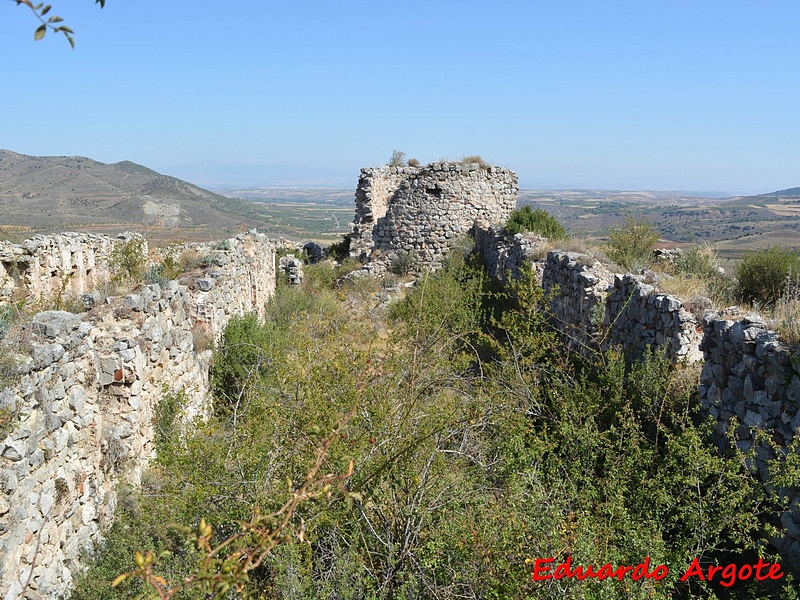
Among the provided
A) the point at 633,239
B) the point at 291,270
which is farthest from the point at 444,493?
the point at 291,270

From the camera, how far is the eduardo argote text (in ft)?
11.3

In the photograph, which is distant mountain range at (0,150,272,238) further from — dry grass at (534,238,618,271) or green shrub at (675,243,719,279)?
green shrub at (675,243,719,279)

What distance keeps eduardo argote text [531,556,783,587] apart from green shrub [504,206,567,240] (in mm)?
9455

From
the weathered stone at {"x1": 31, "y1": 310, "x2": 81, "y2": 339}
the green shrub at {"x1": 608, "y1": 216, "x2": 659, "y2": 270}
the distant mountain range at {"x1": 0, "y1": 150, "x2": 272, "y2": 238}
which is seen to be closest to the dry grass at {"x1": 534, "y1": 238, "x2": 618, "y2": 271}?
the green shrub at {"x1": 608, "y1": 216, "x2": 659, "y2": 270}

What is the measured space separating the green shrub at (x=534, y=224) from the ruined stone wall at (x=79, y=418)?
8.15m

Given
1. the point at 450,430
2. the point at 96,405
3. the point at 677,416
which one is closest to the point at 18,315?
the point at 96,405

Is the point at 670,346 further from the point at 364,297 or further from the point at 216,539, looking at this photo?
the point at 364,297

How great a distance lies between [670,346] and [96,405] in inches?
204

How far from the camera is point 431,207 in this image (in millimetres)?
16359

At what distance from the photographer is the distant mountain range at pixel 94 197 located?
40125 millimetres

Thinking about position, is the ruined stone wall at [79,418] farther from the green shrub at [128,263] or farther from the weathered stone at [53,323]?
the green shrub at [128,263]

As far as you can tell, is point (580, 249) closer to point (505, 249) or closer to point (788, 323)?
point (505, 249)

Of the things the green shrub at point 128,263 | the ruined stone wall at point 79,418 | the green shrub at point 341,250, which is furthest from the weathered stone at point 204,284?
the green shrub at point 341,250

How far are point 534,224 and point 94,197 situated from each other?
47.8 metres
